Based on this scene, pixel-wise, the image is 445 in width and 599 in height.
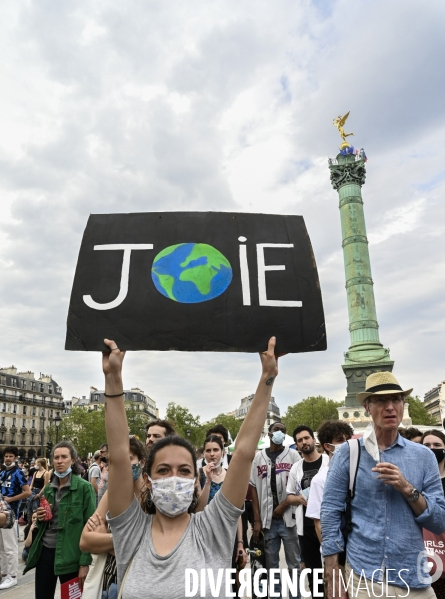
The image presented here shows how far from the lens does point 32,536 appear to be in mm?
4469

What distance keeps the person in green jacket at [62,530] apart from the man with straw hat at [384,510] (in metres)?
2.29

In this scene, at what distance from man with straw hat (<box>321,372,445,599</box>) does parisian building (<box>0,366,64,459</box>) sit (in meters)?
66.0

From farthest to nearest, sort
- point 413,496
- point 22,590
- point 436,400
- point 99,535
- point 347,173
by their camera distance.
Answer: point 436,400 → point 347,173 → point 22,590 → point 99,535 → point 413,496

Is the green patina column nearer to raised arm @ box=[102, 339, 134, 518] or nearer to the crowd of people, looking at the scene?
the crowd of people

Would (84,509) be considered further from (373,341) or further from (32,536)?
(373,341)

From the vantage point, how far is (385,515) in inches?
101

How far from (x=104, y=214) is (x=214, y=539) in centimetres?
177

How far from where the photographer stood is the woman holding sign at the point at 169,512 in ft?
6.06

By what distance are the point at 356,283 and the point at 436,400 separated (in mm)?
66194

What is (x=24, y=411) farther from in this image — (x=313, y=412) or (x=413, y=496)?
(x=413, y=496)

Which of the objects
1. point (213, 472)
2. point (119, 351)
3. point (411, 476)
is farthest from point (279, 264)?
point (213, 472)

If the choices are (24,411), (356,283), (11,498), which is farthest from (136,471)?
(24,411)

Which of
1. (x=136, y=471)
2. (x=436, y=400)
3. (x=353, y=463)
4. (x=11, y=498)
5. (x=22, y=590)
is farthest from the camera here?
(x=436, y=400)

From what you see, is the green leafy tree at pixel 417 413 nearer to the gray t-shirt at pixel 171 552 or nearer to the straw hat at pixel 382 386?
the straw hat at pixel 382 386
